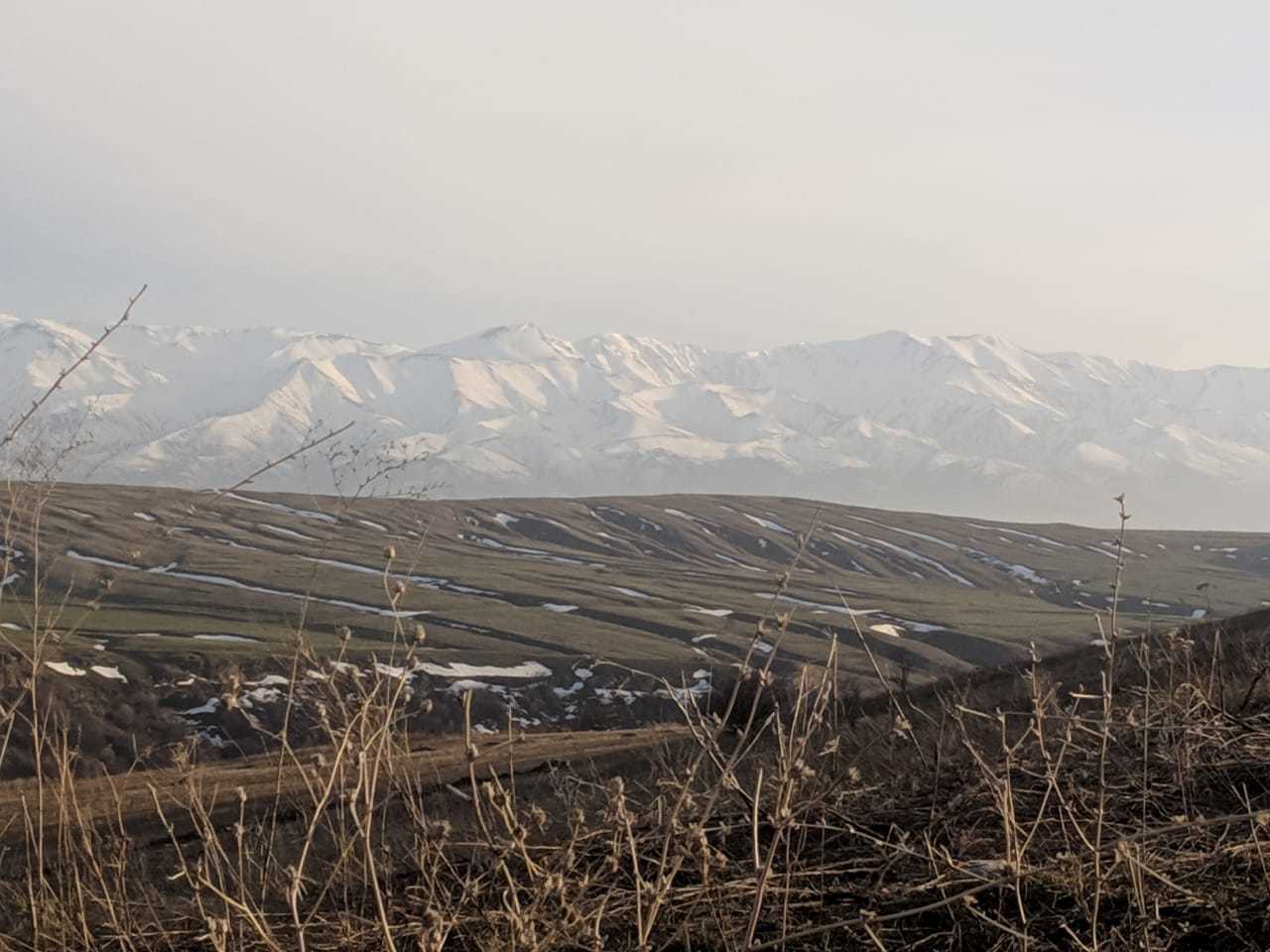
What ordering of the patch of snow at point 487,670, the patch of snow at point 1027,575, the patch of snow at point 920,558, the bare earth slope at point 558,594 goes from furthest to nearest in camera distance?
1. the patch of snow at point 920,558
2. the patch of snow at point 1027,575
3. the patch of snow at point 487,670
4. the bare earth slope at point 558,594

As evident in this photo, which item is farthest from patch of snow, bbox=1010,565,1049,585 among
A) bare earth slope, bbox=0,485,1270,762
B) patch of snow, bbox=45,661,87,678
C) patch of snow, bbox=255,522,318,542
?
patch of snow, bbox=45,661,87,678

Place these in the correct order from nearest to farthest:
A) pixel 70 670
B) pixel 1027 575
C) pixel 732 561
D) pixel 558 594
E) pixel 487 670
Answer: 1. pixel 70 670
2. pixel 487 670
3. pixel 558 594
4. pixel 1027 575
5. pixel 732 561

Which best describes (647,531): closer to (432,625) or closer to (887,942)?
(432,625)

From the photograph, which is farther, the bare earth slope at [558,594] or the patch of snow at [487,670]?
the patch of snow at [487,670]

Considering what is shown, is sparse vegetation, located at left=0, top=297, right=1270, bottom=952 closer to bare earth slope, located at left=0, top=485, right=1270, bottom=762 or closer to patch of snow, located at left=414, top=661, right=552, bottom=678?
bare earth slope, located at left=0, top=485, right=1270, bottom=762

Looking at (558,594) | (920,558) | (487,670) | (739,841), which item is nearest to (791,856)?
(739,841)

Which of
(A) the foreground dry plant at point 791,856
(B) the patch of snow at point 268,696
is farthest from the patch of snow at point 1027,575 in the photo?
(A) the foreground dry plant at point 791,856

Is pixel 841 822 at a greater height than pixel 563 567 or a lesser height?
greater

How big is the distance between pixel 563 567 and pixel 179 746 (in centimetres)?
14597

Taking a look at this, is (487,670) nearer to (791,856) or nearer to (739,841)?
(739,841)

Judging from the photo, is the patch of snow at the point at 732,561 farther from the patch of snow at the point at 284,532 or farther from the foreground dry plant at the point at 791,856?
the foreground dry plant at the point at 791,856

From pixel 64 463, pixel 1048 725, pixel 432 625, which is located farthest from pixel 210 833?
→ pixel 432 625

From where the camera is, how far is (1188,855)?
3.81 m

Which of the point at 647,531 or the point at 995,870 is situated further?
the point at 647,531
